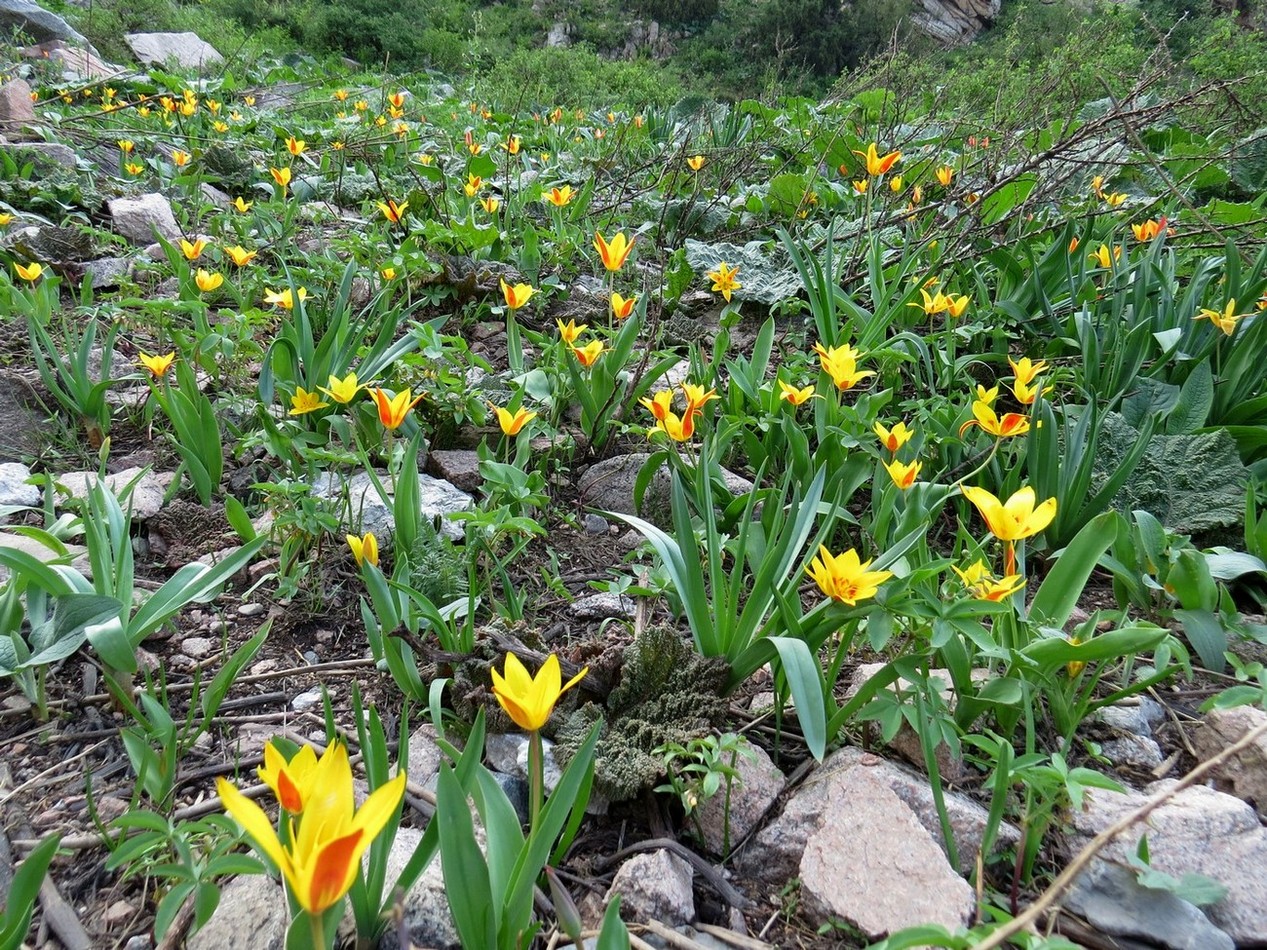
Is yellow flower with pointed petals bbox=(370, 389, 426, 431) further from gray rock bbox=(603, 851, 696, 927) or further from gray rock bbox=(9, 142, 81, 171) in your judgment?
gray rock bbox=(9, 142, 81, 171)

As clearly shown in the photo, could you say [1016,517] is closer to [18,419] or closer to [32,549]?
[32,549]

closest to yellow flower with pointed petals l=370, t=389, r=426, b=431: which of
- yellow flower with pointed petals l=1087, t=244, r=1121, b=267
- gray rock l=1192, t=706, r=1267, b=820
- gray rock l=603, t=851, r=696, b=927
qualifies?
gray rock l=603, t=851, r=696, b=927

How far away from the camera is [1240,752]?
1191 millimetres

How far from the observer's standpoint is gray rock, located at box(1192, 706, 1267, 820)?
1.17m

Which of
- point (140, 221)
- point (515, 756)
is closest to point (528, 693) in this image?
point (515, 756)

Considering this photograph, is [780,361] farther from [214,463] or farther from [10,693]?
[10,693]

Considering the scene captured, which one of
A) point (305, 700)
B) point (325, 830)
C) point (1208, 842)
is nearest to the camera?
point (325, 830)

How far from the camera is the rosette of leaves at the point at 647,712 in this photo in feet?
3.76

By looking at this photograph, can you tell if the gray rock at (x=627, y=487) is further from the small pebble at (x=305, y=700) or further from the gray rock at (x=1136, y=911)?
the gray rock at (x=1136, y=911)

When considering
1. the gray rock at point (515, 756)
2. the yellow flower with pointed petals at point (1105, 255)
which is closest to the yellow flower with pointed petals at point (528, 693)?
the gray rock at point (515, 756)

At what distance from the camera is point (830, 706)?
1.27 m

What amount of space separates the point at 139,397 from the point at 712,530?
6.18 ft

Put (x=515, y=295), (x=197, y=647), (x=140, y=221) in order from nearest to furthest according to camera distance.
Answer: (x=197, y=647), (x=515, y=295), (x=140, y=221)

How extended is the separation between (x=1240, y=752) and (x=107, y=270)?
3790 millimetres
